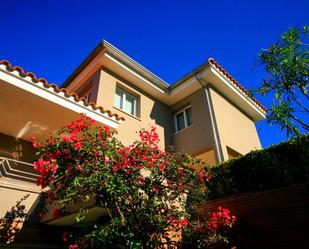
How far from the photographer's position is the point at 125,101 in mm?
12773

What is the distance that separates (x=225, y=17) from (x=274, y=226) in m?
8.03

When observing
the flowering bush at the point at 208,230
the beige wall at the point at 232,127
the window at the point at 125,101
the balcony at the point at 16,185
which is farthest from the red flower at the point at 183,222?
the window at the point at 125,101

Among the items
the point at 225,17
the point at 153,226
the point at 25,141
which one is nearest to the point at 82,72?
the point at 25,141

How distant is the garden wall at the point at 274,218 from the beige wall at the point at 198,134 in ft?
14.9

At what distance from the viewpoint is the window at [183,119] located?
45.0 feet

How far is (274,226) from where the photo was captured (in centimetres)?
629

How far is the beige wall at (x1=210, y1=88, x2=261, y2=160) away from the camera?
1204 cm

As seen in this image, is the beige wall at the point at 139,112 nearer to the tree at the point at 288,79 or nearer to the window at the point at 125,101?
the window at the point at 125,101

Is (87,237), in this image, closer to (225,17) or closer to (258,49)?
(258,49)

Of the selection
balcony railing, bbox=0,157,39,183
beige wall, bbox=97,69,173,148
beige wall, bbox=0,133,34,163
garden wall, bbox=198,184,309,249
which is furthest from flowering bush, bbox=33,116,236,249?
beige wall, bbox=97,69,173,148

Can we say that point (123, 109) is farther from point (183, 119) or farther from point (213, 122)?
point (213, 122)

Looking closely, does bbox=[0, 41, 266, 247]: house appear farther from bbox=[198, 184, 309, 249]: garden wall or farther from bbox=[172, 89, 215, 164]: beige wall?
bbox=[198, 184, 309, 249]: garden wall

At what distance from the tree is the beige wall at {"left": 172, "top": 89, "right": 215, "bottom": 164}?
18.9 ft

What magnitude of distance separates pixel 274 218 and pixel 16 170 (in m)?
7.74
